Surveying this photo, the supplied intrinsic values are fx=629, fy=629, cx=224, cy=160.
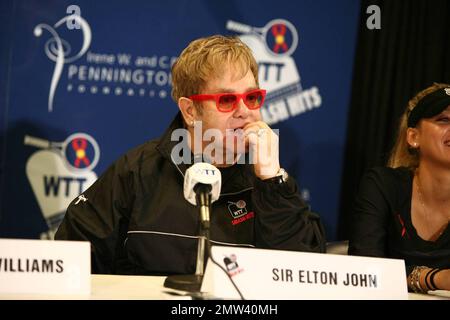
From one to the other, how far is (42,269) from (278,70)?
87.9 inches

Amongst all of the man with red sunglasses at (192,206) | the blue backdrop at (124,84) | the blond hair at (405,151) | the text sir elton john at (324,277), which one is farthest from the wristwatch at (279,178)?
the blue backdrop at (124,84)

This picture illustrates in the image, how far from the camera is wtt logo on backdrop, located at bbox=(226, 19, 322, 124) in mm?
3594

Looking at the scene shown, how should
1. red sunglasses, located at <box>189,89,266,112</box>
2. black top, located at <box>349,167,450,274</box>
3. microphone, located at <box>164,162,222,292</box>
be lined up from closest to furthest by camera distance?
microphone, located at <box>164,162,222,292</box> → red sunglasses, located at <box>189,89,266,112</box> → black top, located at <box>349,167,450,274</box>

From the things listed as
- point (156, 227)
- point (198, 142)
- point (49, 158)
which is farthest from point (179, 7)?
point (156, 227)

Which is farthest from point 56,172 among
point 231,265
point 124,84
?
point 231,265

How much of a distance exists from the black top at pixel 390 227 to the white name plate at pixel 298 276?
2.57ft

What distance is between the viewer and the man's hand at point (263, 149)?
219cm

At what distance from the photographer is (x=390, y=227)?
270 cm

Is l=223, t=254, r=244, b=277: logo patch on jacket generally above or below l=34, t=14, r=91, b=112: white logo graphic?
below

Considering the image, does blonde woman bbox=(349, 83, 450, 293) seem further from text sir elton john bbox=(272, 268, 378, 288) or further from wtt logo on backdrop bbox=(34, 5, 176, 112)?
wtt logo on backdrop bbox=(34, 5, 176, 112)

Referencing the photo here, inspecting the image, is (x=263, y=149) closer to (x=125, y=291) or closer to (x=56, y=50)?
(x=125, y=291)

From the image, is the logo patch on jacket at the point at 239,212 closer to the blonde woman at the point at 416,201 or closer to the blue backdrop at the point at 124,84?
the blonde woman at the point at 416,201

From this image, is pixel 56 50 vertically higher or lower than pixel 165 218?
higher

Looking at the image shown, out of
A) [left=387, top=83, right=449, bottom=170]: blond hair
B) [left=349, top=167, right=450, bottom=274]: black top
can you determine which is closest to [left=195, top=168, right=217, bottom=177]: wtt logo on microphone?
[left=349, top=167, right=450, bottom=274]: black top
